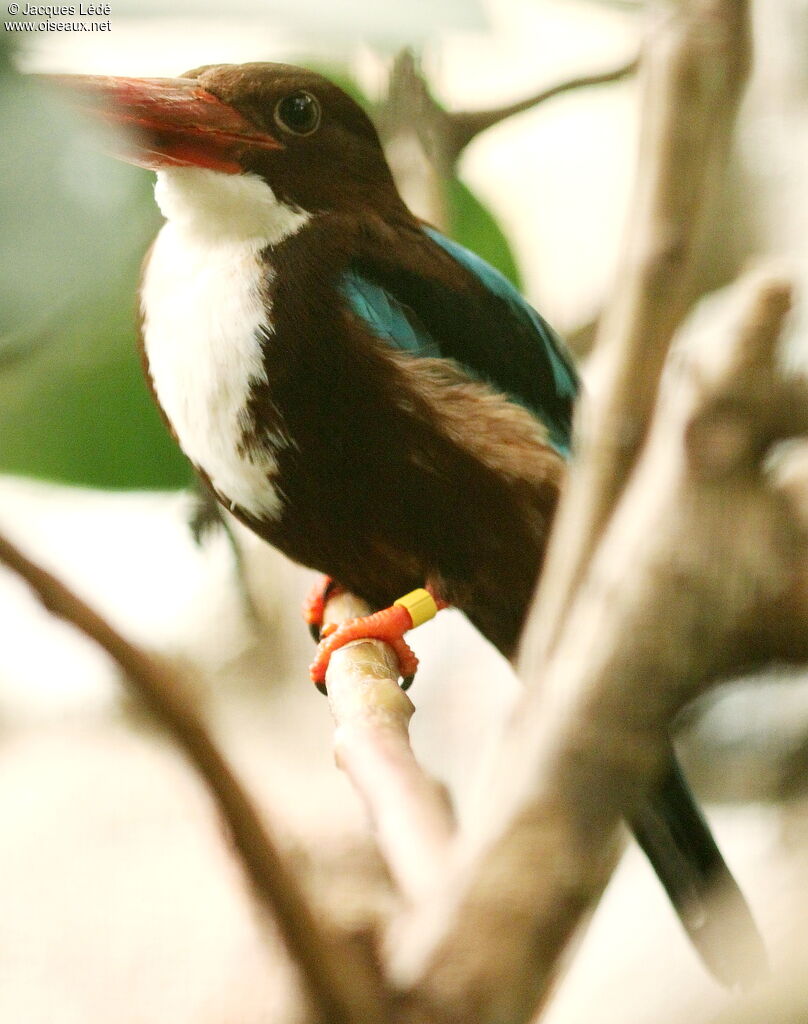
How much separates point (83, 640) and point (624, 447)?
58 centimetres

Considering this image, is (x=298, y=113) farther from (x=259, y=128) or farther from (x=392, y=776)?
(x=392, y=776)

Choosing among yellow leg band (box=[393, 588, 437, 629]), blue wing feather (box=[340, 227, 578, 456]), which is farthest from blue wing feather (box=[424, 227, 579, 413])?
yellow leg band (box=[393, 588, 437, 629])

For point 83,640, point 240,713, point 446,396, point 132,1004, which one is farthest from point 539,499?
point 132,1004

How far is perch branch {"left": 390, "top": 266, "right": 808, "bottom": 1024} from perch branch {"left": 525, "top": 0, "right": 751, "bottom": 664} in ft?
0.11

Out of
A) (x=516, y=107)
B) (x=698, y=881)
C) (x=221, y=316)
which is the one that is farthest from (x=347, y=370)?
(x=698, y=881)

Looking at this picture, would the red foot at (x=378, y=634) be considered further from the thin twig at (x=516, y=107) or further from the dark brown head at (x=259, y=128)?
the thin twig at (x=516, y=107)

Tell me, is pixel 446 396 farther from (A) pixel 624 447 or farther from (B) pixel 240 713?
(B) pixel 240 713

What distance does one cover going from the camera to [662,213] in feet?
2.41

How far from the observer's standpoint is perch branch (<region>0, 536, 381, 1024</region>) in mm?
846

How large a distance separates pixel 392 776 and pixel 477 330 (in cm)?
42

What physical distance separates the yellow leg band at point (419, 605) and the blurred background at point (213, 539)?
0.08m

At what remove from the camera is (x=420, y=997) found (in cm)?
82

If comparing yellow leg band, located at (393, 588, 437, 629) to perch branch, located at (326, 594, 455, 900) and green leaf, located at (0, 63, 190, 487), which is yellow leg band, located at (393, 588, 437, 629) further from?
green leaf, located at (0, 63, 190, 487)

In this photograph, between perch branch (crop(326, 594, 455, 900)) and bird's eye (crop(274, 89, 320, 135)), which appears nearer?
perch branch (crop(326, 594, 455, 900))
